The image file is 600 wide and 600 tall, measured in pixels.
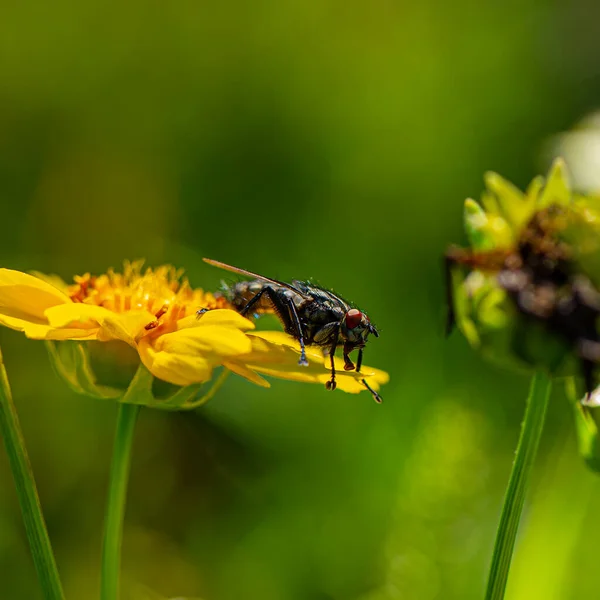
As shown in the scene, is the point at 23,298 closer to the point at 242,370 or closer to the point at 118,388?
the point at 118,388

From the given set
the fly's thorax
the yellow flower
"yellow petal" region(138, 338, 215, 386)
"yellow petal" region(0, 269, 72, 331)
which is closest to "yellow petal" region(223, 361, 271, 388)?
the yellow flower

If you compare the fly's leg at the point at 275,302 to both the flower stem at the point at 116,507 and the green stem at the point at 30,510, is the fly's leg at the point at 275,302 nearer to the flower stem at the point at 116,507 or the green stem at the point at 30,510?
the flower stem at the point at 116,507

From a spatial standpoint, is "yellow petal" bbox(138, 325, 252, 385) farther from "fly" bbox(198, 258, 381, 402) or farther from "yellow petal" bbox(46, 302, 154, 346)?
"fly" bbox(198, 258, 381, 402)

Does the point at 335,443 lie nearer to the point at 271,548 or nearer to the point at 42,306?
the point at 271,548

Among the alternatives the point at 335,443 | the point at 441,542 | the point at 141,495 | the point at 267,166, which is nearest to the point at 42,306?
the point at 441,542

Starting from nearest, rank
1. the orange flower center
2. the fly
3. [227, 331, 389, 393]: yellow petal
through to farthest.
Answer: [227, 331, 389, 393]: yellow petal < the orange flower center < the fly
